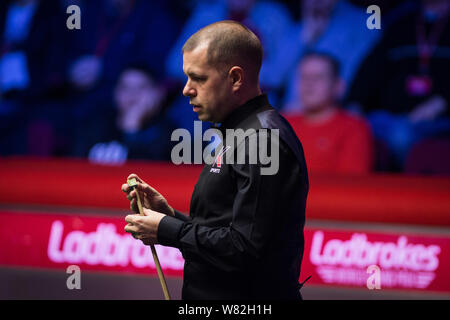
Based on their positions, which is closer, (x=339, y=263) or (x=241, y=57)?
(x=241, y=57)

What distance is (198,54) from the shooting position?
1.48m

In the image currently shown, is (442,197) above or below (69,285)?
above

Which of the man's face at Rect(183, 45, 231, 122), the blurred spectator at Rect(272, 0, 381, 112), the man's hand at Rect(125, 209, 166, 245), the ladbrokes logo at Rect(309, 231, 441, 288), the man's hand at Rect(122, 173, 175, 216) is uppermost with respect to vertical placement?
the blurred spectator at Rect(272, 0, 381, 112)

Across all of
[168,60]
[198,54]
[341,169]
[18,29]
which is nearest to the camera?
[198,54]

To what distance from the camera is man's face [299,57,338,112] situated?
450 cm

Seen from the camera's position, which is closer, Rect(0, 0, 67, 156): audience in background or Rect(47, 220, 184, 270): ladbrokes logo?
Rect(47, 220, 184, 270): ladbrokes logo

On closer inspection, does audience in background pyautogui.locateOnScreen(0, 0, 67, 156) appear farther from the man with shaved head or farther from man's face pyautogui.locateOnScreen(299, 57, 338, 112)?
the man with shaved head

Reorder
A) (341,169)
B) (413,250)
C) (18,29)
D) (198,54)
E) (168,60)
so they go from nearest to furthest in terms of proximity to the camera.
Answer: (198,54) → (413,250) → (341,169) → (168,60) → (18,29)

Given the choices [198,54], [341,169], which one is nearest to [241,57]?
[198,54]

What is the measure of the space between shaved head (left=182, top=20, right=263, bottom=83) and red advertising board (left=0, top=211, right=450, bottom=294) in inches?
78.9

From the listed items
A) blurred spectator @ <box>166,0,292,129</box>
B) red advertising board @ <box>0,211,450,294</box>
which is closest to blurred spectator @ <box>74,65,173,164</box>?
blurred spectator @ <box>166,0,292,129</box>

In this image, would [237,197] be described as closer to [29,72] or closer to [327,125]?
[327,125]
